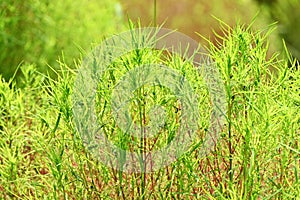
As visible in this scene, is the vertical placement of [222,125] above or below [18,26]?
below

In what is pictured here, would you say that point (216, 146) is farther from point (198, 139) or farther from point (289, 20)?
point (289, 20)

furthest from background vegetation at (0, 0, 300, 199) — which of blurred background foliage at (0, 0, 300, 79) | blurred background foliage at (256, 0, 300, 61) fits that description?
blurred background foliage at (256, 0, 300, 61)

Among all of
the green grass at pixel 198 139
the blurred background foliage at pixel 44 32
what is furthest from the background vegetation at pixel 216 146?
the blurred background foliage at pixel 44 32

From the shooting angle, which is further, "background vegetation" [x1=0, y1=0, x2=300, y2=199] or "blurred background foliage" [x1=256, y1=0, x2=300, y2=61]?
"blurred background foliage" [x1=256, y1=0, x2=300, y2=61]

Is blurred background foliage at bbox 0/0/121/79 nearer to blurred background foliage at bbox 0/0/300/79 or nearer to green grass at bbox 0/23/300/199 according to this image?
A: blurred background foliage at bbox 0/0/300/79

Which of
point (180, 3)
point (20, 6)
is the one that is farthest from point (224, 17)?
point (20, 6)

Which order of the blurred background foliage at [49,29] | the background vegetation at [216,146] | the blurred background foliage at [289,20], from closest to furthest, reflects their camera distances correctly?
1. the background vegetation at [216,146]
2. the blurred background foliage at [49,29]
3. the blurred background foliage at [289,20]

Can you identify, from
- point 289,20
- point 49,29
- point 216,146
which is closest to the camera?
point 216,146

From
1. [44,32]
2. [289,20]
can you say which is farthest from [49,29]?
[289,20]

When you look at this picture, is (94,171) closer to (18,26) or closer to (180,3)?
(18,26)

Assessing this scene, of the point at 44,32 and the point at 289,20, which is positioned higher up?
the point at 289,20

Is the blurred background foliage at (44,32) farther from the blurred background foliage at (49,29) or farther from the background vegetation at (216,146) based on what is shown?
the background vegetation at (216,146)

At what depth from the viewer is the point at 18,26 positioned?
3.48 meters

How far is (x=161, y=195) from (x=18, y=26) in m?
2.08
